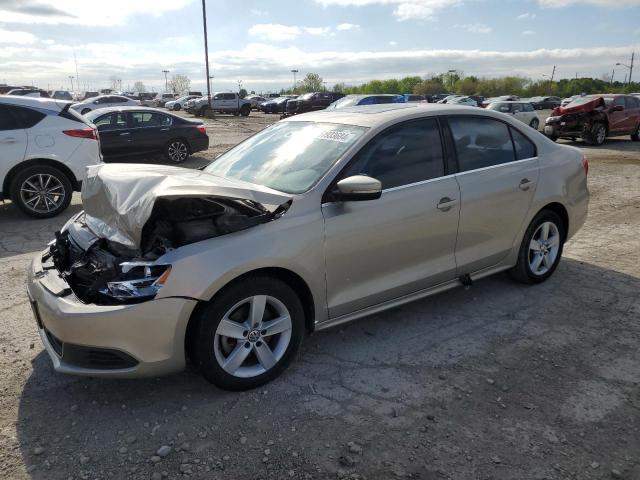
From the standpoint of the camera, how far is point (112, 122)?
1222 cm

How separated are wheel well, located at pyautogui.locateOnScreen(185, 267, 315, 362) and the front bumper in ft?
0.25

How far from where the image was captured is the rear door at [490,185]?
13.1 ft

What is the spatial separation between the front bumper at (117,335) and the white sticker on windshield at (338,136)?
1586 millimetres

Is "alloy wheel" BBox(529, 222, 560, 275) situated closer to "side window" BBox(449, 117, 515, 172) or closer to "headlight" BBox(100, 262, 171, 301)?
"side window" BBox(449, 117, 515, 172)

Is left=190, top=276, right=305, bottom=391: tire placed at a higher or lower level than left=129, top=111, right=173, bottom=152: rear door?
lower

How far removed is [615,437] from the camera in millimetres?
2742

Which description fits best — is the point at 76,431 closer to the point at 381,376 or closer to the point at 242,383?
the point at 242,383

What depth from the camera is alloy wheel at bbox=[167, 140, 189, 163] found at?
42.3 feet

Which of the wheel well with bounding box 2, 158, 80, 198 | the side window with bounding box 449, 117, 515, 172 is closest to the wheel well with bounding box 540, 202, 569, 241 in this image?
the side window with bounding box 449, 117, 515, 172

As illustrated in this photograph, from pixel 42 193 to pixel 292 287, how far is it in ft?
19.0

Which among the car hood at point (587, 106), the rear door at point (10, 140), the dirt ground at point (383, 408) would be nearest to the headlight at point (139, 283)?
the dirt ground at point (383, 408)

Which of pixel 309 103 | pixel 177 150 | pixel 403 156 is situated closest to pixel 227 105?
pixel 309 103

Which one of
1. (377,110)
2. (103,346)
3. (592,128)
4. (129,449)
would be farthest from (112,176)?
(592,128)

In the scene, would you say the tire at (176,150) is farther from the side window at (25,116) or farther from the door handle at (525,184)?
the door handle at (525,184)
